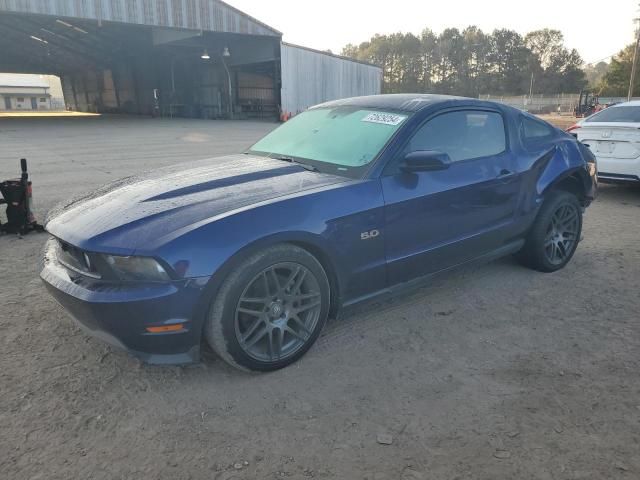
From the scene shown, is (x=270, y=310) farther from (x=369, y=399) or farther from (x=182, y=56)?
(x=182, y=56)

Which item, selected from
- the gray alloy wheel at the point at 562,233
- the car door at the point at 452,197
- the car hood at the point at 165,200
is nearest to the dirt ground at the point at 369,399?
the car door at the point at 452,197

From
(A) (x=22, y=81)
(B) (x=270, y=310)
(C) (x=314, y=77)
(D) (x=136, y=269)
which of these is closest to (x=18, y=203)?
(D) (x=136, y=269)

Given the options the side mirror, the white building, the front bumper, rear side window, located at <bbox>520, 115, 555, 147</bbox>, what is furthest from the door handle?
the white building

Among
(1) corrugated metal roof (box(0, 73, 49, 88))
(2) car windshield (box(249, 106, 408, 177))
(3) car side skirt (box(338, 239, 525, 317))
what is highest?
(1) corrugated metal roof (box(0, 73, 49, 88))

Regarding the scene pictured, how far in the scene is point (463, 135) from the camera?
3729mm

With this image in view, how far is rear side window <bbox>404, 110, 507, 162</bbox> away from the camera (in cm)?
344

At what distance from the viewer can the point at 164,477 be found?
2.06m

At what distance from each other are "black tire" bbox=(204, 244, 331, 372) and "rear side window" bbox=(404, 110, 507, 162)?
45.4 inches

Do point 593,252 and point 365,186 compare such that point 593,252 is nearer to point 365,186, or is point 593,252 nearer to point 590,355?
point 590,355

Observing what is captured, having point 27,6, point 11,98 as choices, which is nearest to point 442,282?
point 27,6

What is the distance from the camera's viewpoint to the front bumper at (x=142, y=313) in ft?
7.79

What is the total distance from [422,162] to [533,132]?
1744 millimetres

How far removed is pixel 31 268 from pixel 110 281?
250cm

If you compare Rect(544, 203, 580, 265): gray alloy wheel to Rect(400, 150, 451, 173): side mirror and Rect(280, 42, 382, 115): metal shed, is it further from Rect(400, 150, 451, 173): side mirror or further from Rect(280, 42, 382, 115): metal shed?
Rect(280, 42, 382, 115): metal shed
